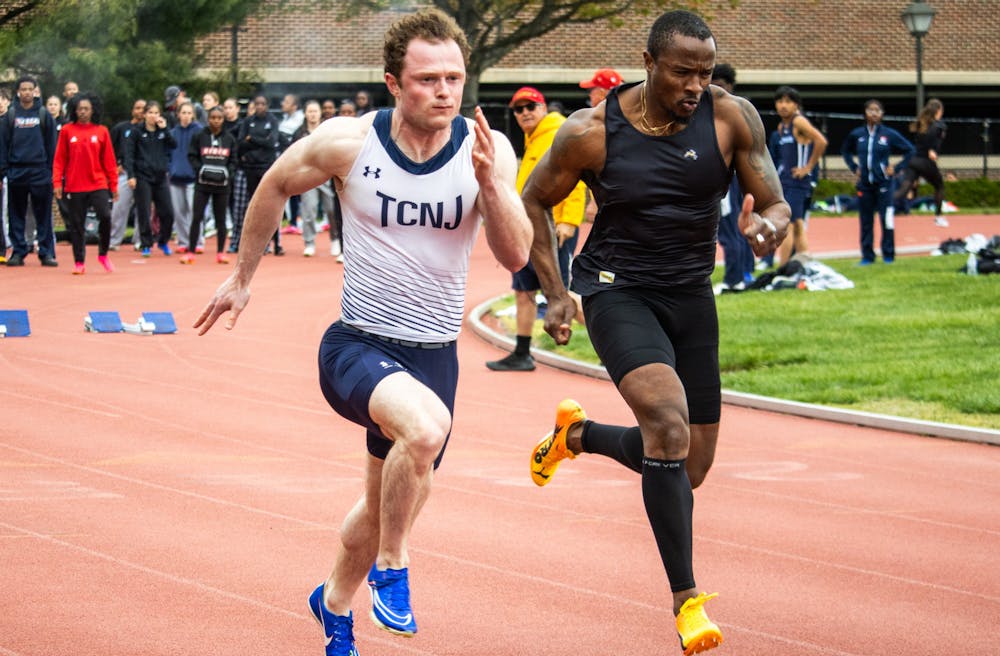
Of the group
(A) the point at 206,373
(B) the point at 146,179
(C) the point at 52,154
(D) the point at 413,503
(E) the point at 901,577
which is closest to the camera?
(D) the point at 413,503

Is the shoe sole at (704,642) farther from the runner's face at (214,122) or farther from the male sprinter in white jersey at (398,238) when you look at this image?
the runner's face at (214,122)

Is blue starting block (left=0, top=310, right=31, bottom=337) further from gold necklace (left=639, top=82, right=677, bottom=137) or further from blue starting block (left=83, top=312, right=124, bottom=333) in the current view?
gold necklace (left=639, top=82, right=677, bottom=137)

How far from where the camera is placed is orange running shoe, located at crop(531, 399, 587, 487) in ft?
22.3

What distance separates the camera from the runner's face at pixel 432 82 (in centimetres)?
477

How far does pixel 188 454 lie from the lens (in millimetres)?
8773

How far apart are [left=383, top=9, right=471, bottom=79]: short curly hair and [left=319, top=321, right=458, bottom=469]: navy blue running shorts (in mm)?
919

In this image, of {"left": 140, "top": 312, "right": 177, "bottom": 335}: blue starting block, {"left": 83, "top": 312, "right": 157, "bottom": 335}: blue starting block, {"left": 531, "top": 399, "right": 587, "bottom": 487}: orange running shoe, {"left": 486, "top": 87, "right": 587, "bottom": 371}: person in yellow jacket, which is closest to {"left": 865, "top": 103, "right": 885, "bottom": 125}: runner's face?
{"left": 486, "top": 87, "right": 587, "bottom": 371}: person in yellow jacket

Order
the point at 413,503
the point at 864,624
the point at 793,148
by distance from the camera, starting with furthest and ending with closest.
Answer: the point at 793,148, the point at 864,624, the point at 413,503

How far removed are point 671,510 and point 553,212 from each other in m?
6.82

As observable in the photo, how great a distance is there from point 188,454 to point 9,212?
11297 millimetres

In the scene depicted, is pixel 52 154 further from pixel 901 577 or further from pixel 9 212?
pixel 901 577

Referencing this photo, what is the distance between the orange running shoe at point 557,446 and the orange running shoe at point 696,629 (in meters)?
1.91

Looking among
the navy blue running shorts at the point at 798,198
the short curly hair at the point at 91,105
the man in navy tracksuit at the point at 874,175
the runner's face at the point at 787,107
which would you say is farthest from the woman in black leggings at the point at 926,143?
the short curly hair at the point at 91,105

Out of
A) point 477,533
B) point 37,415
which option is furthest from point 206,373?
point 477,533
